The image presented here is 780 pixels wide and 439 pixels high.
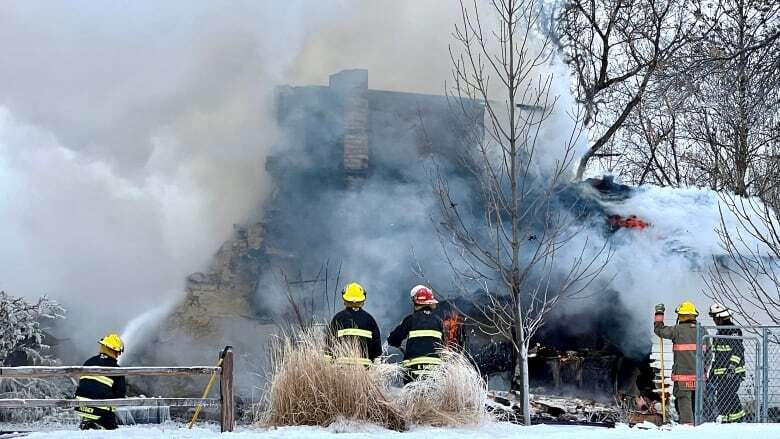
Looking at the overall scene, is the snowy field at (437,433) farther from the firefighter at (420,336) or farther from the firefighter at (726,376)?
the firefighter at (726,376)

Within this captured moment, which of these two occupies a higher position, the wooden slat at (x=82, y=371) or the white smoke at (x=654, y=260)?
the white smoke at (x=654, y=260)

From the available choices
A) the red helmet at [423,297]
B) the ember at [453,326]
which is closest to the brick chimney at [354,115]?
the ember at [453,326]

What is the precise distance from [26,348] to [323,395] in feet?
17.3

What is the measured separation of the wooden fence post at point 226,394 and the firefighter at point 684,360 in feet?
17.4

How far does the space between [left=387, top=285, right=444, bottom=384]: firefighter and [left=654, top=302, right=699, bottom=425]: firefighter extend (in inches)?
126

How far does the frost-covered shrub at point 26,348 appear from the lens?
1047 centimetres

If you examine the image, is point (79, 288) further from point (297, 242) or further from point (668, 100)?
point (668, 100)

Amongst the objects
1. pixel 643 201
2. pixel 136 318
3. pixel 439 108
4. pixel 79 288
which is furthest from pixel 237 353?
pixel 643 201

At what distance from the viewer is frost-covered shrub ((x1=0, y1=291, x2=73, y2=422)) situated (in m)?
10.5

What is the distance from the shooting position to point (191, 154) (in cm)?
1323

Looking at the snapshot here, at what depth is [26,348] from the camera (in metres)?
10.8

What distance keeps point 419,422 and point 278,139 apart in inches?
278

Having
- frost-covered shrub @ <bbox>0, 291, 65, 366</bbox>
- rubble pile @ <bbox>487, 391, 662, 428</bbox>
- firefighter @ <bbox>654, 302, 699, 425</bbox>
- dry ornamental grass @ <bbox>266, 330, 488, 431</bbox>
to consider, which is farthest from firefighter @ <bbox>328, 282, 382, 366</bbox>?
frost-covered shrub @ <bbox>0, 291, 65, 366</bbox>

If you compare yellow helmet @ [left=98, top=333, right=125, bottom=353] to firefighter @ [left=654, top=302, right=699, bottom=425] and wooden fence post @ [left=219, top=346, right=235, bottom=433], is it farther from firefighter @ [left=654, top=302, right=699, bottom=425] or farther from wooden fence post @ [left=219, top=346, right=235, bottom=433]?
firefighter @ [left=654, top=302, right=699, bottom=425]
